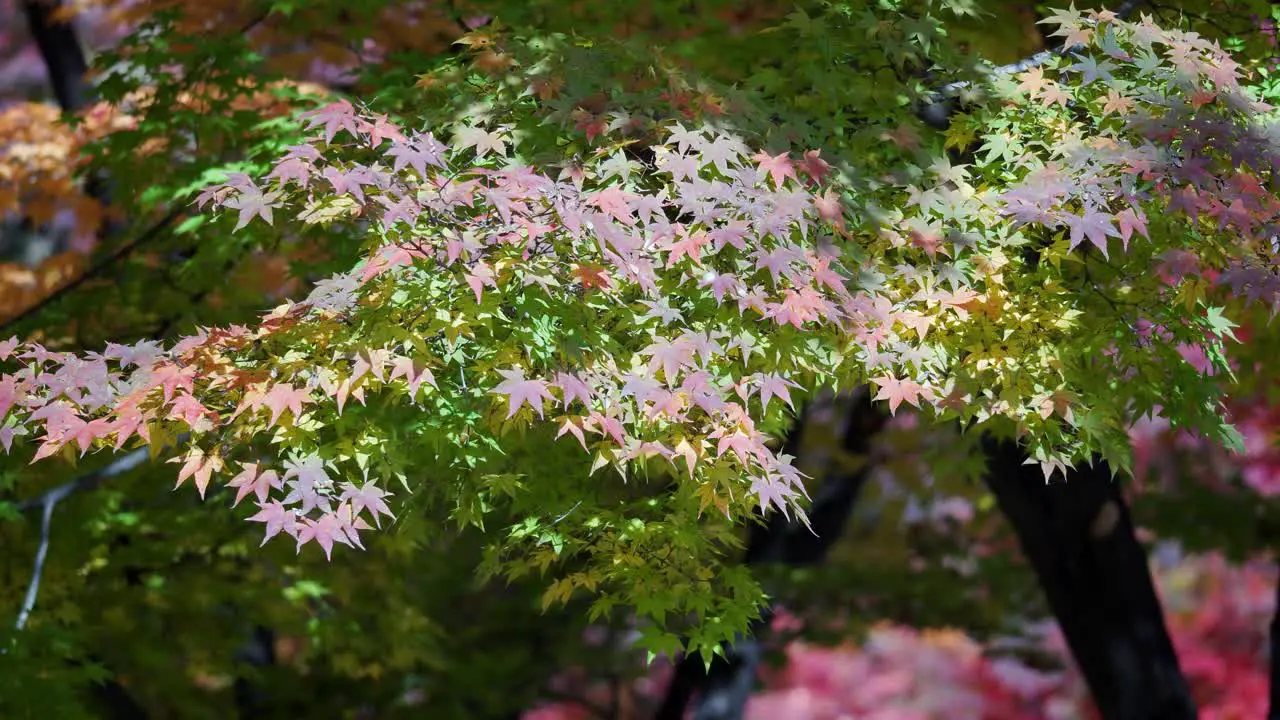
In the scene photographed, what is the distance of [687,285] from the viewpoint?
450 cm

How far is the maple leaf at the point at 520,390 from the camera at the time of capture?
408cm

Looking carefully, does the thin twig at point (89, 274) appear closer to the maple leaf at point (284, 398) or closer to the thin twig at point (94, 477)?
the thin twig at point (94, 477)

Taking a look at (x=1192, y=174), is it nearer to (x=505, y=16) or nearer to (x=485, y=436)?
(x=485, y=436)

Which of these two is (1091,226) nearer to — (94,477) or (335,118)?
(335,118)

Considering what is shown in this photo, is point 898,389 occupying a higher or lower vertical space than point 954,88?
lower

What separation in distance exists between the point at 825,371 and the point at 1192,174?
4.50ft

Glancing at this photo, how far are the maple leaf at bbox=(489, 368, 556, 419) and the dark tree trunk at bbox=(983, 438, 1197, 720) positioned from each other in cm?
417

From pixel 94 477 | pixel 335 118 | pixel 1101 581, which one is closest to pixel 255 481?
pixel 335 118

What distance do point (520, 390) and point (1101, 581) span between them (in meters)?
4.80

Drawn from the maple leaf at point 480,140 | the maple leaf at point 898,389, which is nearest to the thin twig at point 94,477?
the maple leaf at point 480,140

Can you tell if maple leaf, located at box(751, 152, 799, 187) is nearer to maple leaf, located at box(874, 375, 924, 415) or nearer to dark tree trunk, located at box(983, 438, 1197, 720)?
maple leaf, located at box(874, 375, 924, 415)

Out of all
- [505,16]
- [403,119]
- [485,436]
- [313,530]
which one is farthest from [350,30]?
[313,530]

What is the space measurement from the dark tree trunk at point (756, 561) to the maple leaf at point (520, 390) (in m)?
6.85

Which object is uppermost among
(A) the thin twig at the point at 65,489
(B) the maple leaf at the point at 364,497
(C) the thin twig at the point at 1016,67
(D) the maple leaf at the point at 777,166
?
(D) the maple leaf at the point at 777,166
